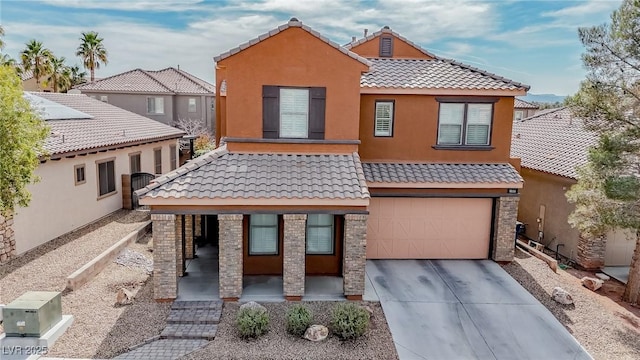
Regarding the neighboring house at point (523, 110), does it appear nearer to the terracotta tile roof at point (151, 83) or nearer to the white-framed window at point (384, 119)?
the terracotta tile roof at point (151, 83)

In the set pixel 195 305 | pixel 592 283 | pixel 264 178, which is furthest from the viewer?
pixel 592 283

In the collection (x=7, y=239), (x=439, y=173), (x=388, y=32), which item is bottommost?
(x=7, y=239)

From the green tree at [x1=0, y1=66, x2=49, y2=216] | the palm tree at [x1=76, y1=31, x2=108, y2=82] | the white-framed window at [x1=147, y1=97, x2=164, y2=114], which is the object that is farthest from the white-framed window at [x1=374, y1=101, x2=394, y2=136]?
the palm tree at [x1=76, y1=31, x2=108, y2=82]

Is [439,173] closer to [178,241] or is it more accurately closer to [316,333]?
[316,333]

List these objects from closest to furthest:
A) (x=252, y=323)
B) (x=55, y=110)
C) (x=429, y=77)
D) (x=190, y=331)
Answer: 1. (x=252, y=323)
2. (x=190, y=331)
3. (x=429, y=77)
4. (x=55, y=110)

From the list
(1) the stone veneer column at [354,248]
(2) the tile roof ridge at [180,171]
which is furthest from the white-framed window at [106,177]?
(1) the stone veneer column at [354,248]

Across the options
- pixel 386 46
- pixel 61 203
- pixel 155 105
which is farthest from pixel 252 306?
pixel 155 105

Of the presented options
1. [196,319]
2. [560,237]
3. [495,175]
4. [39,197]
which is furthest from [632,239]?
[39,197]
